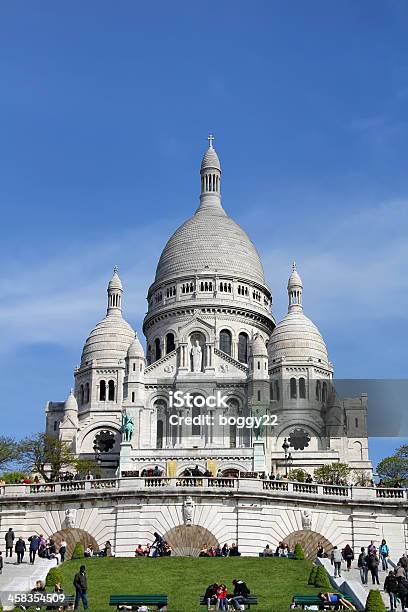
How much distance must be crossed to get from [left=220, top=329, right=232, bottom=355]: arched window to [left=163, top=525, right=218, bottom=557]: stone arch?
217 ft

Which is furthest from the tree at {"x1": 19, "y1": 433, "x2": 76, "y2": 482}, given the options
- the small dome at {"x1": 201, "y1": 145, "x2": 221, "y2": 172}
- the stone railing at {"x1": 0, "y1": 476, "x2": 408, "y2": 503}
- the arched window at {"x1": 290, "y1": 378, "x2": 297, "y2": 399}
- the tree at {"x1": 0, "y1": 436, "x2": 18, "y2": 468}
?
the small dome at {"x1": 201, "y1": 145, "x2": 221, "y2": 172}

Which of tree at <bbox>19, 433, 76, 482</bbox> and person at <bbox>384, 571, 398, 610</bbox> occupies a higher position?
tree at <bbox>19, 433, 76, 482</bbox>

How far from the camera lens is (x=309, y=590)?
36.6m

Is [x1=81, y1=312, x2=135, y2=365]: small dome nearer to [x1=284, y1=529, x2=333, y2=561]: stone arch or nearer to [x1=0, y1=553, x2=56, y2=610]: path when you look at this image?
[x1=284, y1=529, x2=333, y2=561]: stone arch

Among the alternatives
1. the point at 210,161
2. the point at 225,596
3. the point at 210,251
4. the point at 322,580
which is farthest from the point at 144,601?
the point at 210,161

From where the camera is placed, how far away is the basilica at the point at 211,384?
97.3m

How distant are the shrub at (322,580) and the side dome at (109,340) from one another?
72858 millimetres

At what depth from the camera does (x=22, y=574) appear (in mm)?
38500

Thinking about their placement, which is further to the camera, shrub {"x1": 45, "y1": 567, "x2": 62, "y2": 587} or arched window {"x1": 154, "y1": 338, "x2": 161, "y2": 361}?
arched window {"x1": 154, "y1": 338, "x2": 161, "y2": 361}

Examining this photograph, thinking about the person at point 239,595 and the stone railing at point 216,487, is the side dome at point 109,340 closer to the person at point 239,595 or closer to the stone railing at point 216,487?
the stone railing at point 216,487

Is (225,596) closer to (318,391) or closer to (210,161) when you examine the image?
(318,391)

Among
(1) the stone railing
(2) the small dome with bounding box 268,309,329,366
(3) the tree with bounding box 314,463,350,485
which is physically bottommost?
(1) the stone railing

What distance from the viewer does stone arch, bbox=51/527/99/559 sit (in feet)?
157

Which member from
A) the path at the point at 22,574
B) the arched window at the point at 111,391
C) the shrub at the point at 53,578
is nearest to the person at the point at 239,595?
the shrub at the point at 53,578
